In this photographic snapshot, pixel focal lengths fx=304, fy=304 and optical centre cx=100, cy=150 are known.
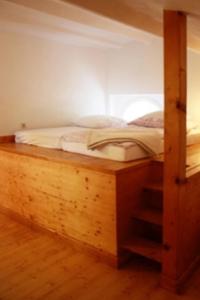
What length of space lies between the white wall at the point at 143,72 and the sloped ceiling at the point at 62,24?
0.18 m

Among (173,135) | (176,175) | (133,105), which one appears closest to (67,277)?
(176,175)

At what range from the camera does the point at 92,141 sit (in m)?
2.76

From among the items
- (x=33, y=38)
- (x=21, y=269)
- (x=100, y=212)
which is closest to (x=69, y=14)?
(x=33, y=38)

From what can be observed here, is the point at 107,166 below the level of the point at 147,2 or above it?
below

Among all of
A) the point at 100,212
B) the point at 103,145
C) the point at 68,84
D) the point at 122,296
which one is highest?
the point at 68,84

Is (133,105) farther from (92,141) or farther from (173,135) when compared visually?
(173,135)

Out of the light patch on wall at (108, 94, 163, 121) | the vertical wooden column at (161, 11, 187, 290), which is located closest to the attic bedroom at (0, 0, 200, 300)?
the vertical wooden column at (161, 11, 187, 290)

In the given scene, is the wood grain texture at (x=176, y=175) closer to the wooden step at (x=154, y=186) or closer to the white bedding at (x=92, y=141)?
the wooden step at (x=154, y=186)

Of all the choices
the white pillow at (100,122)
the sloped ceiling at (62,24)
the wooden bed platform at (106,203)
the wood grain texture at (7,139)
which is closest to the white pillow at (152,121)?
the white pillow at (100,122)

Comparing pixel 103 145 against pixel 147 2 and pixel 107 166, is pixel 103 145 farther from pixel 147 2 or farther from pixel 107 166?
pixel 147 2

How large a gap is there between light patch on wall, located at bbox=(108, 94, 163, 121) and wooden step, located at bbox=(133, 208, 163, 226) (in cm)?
230

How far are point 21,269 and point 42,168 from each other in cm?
93

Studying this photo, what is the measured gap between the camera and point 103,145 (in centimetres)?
267

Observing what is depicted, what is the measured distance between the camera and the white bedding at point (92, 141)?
2.57 meters
